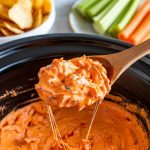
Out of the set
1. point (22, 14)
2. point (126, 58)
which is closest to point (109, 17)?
point (22, 14)

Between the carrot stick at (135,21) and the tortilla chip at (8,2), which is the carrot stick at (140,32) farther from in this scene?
the tortilla chip at (8,2)

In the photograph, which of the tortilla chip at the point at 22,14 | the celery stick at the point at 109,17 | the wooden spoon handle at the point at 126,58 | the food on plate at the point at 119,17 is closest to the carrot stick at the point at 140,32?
the food on plate at the point at 119,17

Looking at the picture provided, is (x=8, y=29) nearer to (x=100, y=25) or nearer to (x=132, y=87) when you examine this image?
(x=100, y=25)

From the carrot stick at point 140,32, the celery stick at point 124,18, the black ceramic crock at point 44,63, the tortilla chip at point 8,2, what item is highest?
the tortilla chip at point 8,2

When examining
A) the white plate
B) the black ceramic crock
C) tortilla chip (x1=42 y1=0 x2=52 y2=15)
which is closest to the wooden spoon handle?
the black ceramic crock

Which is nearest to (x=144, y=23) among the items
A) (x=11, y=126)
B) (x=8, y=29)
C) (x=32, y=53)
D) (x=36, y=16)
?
(x=36, y=16)

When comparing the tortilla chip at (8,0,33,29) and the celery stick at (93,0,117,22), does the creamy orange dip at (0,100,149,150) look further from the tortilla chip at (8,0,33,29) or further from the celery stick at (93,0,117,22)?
the celery stick at (93,0,117,22)

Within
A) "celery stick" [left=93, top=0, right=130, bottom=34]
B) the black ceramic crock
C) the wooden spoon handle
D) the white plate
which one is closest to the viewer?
the wooden spoon handle
